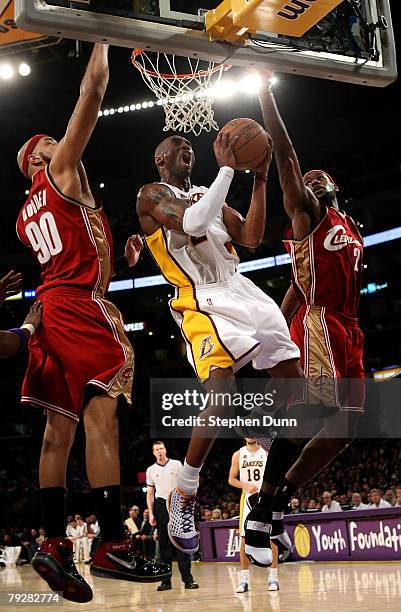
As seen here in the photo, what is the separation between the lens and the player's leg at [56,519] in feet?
13.3

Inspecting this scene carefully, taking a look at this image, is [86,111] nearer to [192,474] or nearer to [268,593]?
[192,474]

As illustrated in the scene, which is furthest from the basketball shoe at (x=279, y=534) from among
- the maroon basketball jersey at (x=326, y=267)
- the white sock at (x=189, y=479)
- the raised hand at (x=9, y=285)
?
the raised hand at (x=9, y=285)

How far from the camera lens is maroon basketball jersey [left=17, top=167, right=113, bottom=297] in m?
4.61

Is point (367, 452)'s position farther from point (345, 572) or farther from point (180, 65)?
point (180, 65)

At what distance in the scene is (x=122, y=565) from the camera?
414cm

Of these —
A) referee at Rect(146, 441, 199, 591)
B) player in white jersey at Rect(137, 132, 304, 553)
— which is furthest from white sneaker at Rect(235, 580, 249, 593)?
player in white jersey at Rect(137, 132, 304, 553)

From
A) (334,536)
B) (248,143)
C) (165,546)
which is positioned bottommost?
(334,536)

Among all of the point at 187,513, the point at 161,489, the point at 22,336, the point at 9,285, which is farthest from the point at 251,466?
the point at 22,336

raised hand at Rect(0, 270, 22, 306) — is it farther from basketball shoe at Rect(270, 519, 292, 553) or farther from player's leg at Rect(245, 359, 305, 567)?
basketball shoe at Rect(270, 519, 292, 553)

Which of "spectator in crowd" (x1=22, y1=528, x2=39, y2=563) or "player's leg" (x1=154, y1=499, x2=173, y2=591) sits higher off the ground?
"player's leg" (x1=154, y1=499, x2=173, y2=591)

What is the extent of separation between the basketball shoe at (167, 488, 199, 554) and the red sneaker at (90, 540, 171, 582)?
474mm

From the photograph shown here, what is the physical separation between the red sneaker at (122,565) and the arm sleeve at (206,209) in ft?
6.15

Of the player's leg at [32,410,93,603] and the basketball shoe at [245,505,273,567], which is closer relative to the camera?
the player's leg at [32,410,93,603]

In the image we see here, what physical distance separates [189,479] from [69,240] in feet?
5.42
